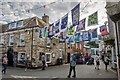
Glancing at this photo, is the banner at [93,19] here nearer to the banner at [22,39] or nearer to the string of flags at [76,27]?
the string of flags at [76,27]

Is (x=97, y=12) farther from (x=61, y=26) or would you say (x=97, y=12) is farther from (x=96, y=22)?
(x=61, y=26)

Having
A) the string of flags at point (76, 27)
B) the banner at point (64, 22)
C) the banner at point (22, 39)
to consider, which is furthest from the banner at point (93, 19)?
the banner at point (22, 39)

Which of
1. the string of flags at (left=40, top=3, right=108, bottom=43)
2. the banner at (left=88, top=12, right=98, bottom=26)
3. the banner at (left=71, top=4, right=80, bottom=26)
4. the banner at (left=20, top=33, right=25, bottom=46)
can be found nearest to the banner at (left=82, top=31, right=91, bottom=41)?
the string of flags at (left=40, top=3, right=108, bottom=43)

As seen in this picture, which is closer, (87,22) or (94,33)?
(87,22)

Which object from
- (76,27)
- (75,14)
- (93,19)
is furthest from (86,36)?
(75,14)

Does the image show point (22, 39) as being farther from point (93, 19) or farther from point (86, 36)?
point (93, 19)

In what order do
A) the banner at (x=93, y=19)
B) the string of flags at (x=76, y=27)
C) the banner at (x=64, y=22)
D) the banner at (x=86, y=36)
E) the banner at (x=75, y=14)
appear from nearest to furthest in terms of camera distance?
the banner at (x=75, y=14)
the string of flags at (x=76, y=27)
the banner at (x=93, y=19)
the banner at (x=64, y=22)
the banner at (x=86, y=36)

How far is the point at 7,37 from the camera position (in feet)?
66.9

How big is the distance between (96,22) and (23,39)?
36.4ft

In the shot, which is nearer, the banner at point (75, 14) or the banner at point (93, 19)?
the banner at point (75, 14)

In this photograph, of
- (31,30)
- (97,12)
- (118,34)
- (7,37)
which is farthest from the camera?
(7,37)

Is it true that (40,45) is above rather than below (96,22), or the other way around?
below

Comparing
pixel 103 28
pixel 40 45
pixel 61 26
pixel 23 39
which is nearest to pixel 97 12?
pixel 61 26

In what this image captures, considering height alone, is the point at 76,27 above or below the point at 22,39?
above
